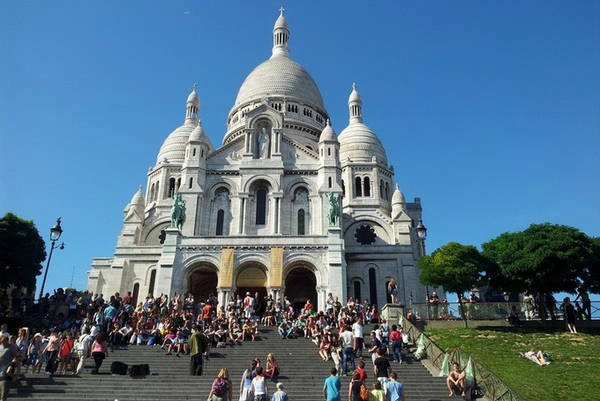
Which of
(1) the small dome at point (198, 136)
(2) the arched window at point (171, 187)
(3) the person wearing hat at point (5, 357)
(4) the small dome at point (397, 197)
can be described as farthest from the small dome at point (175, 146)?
(3) the person wearing hat at point (5, 357)

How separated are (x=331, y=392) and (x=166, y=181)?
3968 cm

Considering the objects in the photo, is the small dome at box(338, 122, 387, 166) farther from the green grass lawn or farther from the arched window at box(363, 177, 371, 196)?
the green grass lawn

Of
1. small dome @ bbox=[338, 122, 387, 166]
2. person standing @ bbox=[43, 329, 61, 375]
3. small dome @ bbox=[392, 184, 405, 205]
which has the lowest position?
person standing @ bbox=[43, 329, 61, 375]

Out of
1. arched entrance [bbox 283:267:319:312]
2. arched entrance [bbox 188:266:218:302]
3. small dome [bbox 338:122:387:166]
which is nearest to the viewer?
arched entrance [bbox 188:266:218:302]

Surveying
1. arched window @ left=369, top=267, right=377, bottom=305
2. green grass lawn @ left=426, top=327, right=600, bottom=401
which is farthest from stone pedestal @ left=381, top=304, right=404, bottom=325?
arched window @ left=369, top=267, right=377, bottom=305

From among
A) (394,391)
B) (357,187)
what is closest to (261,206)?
(357,187)

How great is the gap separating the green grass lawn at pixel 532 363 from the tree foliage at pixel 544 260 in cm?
405

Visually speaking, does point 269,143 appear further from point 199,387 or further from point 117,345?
point 199,387

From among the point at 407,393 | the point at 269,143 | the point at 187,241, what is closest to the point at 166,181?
the point at 269,143

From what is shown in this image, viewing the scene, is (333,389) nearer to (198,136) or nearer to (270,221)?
(270,221)

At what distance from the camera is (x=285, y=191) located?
40000 millimetres

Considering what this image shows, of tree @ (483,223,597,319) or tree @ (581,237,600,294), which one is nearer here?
tree @ (483,223,597,319)

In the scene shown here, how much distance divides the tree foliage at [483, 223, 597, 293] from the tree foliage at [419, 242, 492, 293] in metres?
1.27

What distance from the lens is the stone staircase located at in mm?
15297
